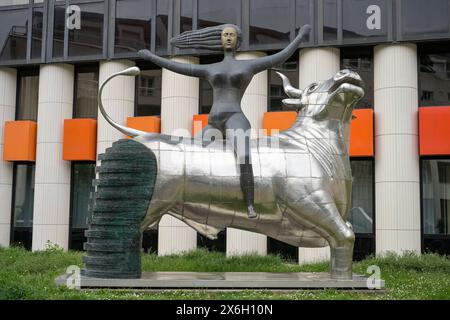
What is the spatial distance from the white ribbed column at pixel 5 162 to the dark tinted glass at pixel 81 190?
2374mm

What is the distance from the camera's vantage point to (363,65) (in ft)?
62.5

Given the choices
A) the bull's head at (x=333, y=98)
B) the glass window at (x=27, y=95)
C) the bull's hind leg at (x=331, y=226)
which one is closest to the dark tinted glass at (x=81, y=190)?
the glass window at (x=27, y=95)

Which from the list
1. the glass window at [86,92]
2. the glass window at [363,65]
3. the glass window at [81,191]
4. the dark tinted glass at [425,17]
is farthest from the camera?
the glass window at [86,92]

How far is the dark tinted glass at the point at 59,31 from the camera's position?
67.2ft

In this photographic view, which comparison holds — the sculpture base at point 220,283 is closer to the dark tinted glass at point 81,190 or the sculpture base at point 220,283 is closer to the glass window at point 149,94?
the glass window at point 149,94

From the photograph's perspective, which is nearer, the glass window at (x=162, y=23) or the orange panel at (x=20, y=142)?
the glass window at (x=162, y=23)

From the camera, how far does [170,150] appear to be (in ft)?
30.8

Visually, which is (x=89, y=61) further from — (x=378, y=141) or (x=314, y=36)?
(x=378, y=141)

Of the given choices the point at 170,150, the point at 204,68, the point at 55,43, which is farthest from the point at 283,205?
the point at 55,43

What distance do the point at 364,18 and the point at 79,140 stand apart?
1042 cm

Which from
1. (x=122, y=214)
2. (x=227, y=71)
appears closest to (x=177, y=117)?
(x=227, y=71)

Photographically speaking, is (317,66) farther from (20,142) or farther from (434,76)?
(20,142)

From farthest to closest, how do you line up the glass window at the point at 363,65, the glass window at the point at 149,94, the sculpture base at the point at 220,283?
1. the glass window at the point at 149,94
2. the glass window at the point at 363,65
3. the sculpture base at the point at 220,283

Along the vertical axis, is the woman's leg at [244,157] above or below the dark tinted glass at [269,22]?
below
